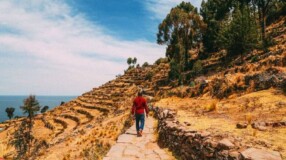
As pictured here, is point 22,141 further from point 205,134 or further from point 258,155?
point 258,155

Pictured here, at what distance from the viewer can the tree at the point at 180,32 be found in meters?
48.6

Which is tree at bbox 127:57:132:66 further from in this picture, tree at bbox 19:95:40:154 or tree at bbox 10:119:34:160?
tree at bbox 10:119:34:160

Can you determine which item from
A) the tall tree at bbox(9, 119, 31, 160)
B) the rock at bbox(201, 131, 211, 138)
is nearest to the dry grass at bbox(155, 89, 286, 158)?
the rock at bbox(201, 131, 211, 138)

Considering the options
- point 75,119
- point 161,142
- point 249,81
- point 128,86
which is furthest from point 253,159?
point 128,86

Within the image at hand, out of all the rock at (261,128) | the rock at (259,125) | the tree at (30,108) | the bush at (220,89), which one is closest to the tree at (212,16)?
the bush at (220,89)

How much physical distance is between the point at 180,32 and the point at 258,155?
4533 centimetres

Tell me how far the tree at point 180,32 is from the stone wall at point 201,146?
3593cm

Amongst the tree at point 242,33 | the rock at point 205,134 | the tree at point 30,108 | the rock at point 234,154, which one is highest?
the tree at point 242,33

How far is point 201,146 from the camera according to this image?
9.04 meters

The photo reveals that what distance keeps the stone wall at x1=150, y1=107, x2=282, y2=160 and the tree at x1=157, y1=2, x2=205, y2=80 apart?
35.9 metres

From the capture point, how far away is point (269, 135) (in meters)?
8.82

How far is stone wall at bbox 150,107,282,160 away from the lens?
7.05m

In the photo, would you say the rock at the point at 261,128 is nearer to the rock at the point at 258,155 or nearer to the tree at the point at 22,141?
the rock at the point at 258,155

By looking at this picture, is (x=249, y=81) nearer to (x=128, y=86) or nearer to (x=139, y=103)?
(x=139, y=103)
